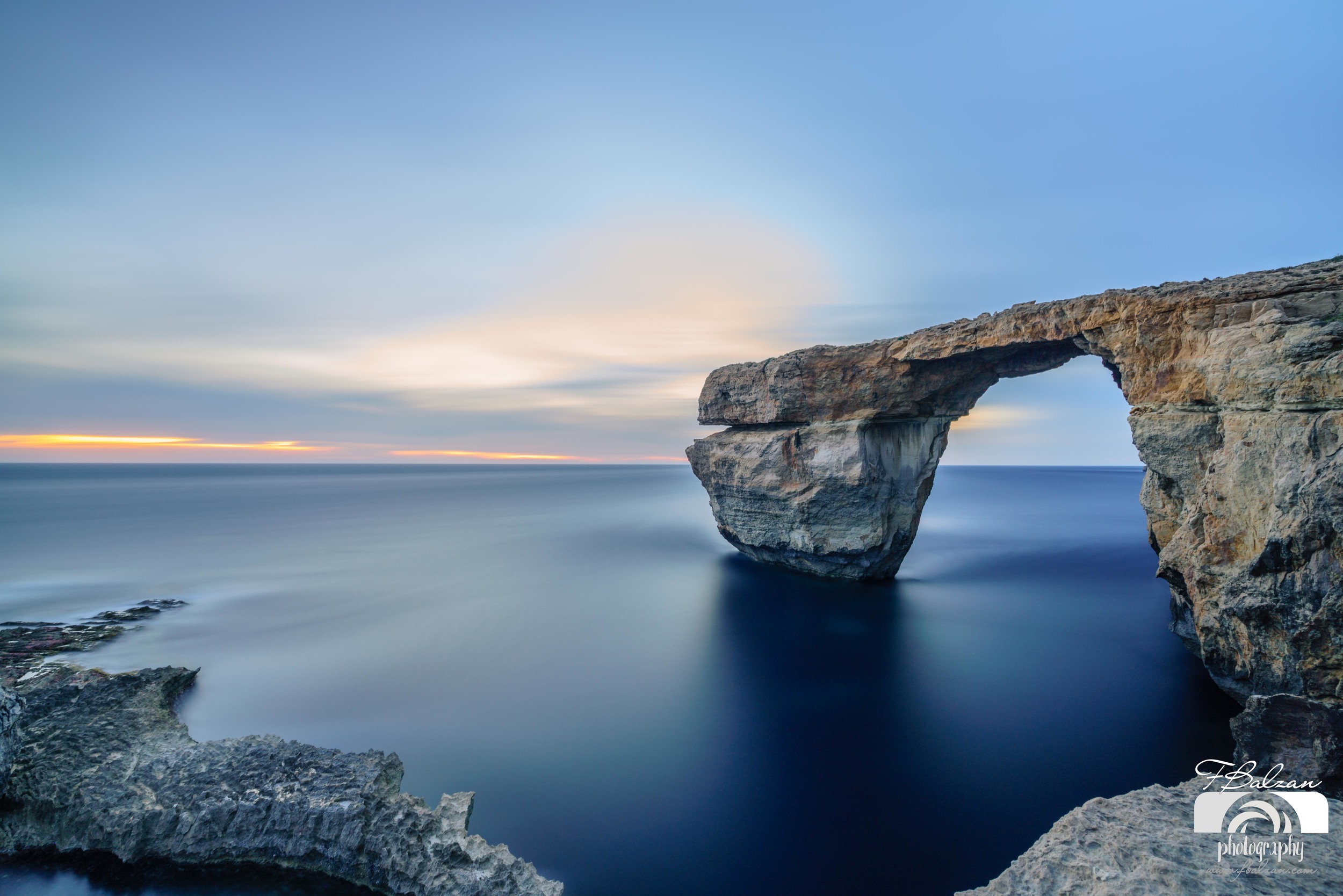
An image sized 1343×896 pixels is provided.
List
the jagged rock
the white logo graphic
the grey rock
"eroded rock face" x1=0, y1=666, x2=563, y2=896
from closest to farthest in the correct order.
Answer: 1. the white logo graphic
2. "eroded rock face" x1=0, y1=666, x2=563, y2=896
3. the grey rock
4. the jagged rock

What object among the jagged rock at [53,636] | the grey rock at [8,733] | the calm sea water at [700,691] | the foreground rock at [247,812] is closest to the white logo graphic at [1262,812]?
the calm sea water at [700,691]

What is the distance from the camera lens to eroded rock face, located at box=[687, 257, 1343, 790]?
591cm

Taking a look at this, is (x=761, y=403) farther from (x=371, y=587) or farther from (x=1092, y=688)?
(x=371, y=587)

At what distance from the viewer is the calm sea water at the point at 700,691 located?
5.97 metres

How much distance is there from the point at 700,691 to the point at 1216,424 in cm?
857

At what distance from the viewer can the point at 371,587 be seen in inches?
699

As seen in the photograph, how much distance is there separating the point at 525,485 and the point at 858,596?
64685mm

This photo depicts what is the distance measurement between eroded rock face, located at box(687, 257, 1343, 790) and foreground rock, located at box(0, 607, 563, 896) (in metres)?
7.94

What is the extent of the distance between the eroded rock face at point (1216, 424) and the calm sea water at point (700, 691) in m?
1.96

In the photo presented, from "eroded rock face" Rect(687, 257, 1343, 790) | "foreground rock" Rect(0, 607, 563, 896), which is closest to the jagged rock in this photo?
"foreground rock" Rect(0, 607, 563, 896)

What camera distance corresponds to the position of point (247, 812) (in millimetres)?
5500

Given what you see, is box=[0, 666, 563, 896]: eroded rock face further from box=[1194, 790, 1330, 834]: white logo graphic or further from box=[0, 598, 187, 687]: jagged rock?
box=[1194, 790, 1330, 834]: white logo graphic

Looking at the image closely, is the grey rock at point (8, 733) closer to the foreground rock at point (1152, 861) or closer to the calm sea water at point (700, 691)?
the calm sea water at point (700, 691)

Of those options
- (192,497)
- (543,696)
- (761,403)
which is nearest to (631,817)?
(543,696)
